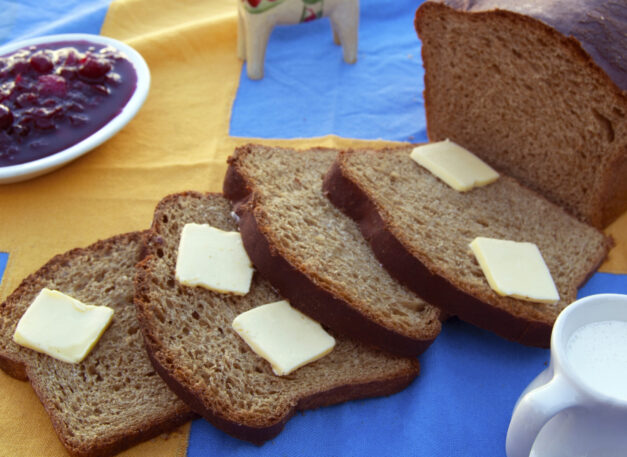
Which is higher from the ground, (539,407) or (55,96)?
(55,96)

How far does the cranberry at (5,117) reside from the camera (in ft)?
8.51

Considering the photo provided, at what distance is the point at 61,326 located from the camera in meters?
2.03

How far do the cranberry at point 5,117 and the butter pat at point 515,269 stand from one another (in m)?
2.04

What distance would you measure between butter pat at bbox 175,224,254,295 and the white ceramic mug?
1.08 metres

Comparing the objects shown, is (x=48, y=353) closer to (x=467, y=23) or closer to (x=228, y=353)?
(x=228, y=353)

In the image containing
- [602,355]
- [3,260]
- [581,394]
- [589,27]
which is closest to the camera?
→ [581,394]

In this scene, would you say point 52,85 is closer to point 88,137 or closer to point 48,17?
point 88,137

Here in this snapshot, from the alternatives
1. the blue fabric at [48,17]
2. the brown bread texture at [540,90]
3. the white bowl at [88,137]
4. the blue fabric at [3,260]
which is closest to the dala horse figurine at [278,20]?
the white bowl at [88,137]

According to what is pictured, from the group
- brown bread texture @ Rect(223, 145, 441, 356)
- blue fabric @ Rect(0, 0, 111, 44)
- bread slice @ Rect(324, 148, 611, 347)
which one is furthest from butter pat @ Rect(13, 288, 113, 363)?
blue fabric @ Rect(0, 0, 111, 44)

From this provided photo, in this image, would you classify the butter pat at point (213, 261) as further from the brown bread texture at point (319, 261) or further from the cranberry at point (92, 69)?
the cranberry at point (92, 69)

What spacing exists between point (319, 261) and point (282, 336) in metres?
0.31

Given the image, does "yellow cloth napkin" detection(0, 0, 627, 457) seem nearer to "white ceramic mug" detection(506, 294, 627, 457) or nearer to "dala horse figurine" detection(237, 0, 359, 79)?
"dala horse figurine" detection(237, 0, 359, 79)

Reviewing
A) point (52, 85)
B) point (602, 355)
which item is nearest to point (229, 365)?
point (602, 355)

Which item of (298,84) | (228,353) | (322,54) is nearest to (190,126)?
(298,84)
